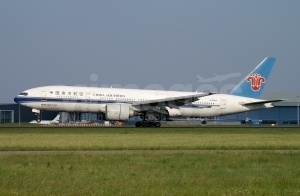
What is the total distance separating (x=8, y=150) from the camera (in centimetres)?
2498

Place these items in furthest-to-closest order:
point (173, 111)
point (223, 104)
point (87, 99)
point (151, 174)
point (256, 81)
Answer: point (256, 81) < point (223, 104) < point (173, 111) < point (87, 99) < point (151, 174)

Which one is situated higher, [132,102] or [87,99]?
[87,99]

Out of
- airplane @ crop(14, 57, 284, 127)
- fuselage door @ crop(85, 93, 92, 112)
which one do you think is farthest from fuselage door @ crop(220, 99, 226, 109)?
fuselage door @ crop(85, 93, 92, 112)

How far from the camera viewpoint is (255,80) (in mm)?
60625

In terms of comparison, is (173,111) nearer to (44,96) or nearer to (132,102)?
(132,102)

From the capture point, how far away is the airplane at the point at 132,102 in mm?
51500

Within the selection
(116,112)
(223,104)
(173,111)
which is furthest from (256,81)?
(116,112)

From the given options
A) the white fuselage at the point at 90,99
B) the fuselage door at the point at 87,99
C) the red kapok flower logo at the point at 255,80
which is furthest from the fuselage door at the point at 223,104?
the fuselage door at the point at 87,99

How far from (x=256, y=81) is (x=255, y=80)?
0.47 ft

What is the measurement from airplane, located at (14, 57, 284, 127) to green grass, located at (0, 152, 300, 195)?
30.2 m

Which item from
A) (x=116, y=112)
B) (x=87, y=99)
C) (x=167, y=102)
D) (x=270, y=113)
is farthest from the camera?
(x=270, y=113)

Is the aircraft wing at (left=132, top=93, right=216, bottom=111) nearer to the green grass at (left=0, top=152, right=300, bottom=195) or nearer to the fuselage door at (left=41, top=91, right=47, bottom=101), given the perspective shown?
the fuselage door at (left=41, top=91, right=47, bottom=101)

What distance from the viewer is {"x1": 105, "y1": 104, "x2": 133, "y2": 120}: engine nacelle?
5138 cm

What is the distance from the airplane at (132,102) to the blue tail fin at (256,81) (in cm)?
107
